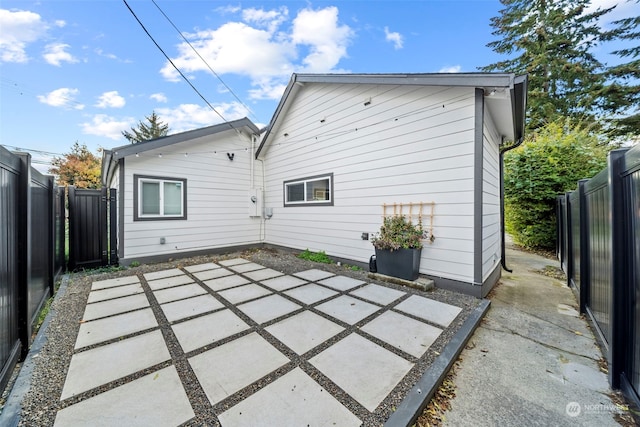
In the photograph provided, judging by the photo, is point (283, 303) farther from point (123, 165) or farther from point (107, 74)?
point (107, 74)

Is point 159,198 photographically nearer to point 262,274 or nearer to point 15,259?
point 262,274

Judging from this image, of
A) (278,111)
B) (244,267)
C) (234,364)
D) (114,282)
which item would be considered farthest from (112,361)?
(278,111)

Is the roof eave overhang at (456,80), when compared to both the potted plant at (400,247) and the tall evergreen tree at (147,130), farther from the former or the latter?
the tall evergreen tree at (147,130)

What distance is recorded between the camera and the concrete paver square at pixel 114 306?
2.83 meters

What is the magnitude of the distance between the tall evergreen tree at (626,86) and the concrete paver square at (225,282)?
17031 millimetres

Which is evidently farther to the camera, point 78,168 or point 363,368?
point 78,168

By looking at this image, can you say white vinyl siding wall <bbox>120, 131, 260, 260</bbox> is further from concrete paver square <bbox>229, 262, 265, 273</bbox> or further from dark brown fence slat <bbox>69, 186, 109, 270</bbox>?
concrete paver square <bbox>229, 262, 265, 273</bbox>

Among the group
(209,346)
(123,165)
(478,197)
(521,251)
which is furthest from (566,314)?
(123,165)

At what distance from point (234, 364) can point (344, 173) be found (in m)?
4.18

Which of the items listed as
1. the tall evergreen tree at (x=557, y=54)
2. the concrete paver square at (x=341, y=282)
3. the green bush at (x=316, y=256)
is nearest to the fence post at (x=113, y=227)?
the green bush at (x=316, y=256)

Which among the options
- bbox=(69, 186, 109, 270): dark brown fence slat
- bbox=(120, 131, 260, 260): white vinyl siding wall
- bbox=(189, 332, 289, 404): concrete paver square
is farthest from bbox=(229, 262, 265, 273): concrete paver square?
bbox=(69, 186, 109, 270): dark brown fence slat

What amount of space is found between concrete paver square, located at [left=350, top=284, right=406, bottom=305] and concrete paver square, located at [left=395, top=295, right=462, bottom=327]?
19 cm

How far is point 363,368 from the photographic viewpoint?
188 cm

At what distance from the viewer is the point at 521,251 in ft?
24.1
